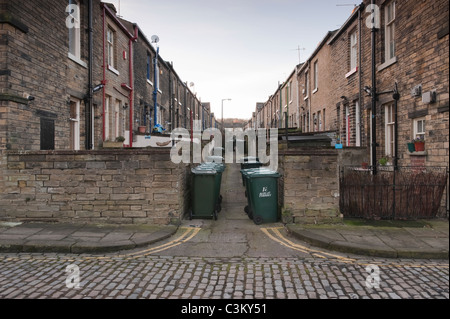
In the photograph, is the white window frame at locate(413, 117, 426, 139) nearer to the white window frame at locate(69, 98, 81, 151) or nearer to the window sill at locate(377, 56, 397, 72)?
the window sill at locate(377, 56, 397, 72)

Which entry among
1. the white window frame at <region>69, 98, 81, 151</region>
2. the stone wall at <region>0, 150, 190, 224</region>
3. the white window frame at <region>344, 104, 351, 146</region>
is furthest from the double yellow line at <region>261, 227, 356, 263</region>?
the white window frame at <region>344, 104, 351, 146</region>

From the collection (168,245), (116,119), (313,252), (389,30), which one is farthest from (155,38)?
(313,252)

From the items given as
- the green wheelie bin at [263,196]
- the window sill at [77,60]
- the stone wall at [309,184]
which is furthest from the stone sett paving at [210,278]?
the window sill at [77,60]

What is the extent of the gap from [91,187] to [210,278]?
158 inches

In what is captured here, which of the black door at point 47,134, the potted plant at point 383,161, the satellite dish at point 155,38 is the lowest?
the potted plant at point 383,161

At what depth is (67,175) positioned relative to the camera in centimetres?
709

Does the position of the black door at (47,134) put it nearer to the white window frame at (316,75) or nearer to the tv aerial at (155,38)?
the tv aerial at (155,38)

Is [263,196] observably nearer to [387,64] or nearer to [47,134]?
[47,134]

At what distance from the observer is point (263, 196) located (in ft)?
23.9

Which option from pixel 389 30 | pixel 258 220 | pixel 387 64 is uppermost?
pixel 389 30

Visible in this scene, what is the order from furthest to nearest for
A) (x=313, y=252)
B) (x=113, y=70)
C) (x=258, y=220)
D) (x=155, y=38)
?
(x=155, y=38) < (x=113, y=70) < (x=258, y=220) < (x=313, y=252)

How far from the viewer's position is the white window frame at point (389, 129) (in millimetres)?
10633

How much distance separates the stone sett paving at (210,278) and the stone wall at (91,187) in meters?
1.89

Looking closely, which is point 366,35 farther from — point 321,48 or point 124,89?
point 124,89
